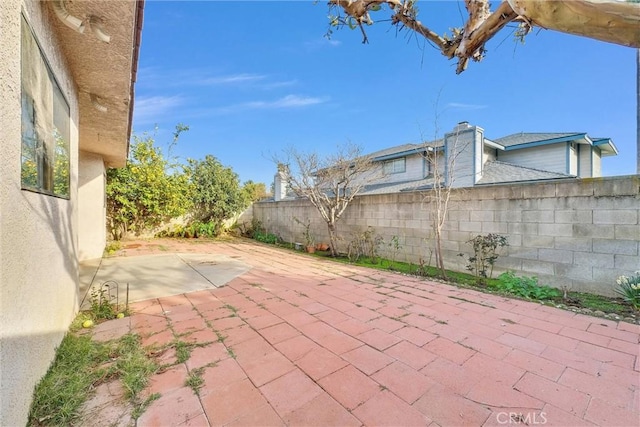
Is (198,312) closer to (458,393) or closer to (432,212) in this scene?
(458,393)

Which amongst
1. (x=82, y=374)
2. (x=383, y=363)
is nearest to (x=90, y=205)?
(x=82, y=374)

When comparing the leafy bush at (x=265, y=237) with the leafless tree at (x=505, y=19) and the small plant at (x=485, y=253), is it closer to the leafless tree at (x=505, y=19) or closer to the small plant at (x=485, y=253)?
the small plant at (x=485, y=253)

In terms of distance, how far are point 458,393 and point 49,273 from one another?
333 centimetres

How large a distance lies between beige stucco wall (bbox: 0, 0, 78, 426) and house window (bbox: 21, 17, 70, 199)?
13cm

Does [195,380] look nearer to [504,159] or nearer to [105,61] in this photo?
[105,61]

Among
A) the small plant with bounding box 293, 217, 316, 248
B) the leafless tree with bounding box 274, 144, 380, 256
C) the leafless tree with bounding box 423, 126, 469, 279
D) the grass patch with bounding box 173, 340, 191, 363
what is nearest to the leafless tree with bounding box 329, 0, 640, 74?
the leafless tree with bounding box 423, 126, 469, 279

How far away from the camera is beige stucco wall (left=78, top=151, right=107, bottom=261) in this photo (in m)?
6.31

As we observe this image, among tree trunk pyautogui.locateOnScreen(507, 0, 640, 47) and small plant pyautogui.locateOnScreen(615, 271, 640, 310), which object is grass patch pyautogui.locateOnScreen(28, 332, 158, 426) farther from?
small plant pyautogui.locateOnScreen(615, 271, 640, 310)

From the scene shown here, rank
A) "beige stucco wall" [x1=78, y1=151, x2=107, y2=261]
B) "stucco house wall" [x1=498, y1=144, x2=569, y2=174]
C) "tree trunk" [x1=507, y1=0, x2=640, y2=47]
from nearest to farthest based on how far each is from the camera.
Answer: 1. "tree trunk" [x1=507, y1=0, x2=640, y2=47]
2. "beige stucco wall" [x1=78, y1=151, x2=107, y2=261]
3. "stucco house wall" [x1=498, y1=144, x2=569, y2=174]

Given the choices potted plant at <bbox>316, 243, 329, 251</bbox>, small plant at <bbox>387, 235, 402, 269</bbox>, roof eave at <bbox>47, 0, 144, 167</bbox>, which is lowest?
potted plant at <bbox>316, 243, 329, 251</bbox>

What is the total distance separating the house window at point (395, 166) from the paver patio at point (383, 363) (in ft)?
30.3

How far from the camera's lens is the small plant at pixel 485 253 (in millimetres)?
4674

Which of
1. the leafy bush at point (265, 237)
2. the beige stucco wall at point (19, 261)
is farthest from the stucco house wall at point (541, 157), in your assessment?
the beige stucco wall at point (19, 261)

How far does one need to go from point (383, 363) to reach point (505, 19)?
257 cm
